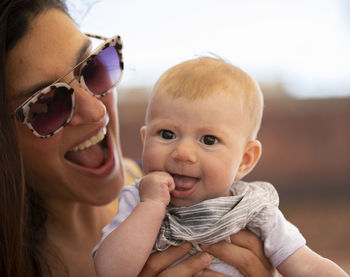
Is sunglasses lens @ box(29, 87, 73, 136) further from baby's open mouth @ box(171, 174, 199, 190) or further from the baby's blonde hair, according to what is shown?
baby's open mouth @ box(171, 174, 199, 190)

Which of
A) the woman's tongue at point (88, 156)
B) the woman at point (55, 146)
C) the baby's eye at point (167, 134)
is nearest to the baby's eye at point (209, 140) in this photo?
the baby's eye at point (167, 134)

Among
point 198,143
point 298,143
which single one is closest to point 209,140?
point 198,143

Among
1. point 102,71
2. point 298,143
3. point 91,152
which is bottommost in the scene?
point 298,143

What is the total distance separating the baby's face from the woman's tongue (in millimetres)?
535

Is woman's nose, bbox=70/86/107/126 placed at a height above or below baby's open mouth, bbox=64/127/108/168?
above

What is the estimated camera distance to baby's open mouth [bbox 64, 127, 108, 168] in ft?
5.94

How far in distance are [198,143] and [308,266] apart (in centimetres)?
53

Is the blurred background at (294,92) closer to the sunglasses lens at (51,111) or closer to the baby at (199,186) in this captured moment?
the sunglasses lens at (51,111)

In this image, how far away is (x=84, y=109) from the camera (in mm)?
1688

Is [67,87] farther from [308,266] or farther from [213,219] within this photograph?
[308,266]

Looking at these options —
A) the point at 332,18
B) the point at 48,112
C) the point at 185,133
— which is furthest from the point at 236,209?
the point at 332,18

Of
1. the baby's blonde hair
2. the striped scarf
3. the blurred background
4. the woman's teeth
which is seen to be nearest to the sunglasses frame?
the woman's teeth

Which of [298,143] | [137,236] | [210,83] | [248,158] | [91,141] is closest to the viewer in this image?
[137,236]

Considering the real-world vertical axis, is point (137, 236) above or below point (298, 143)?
above
